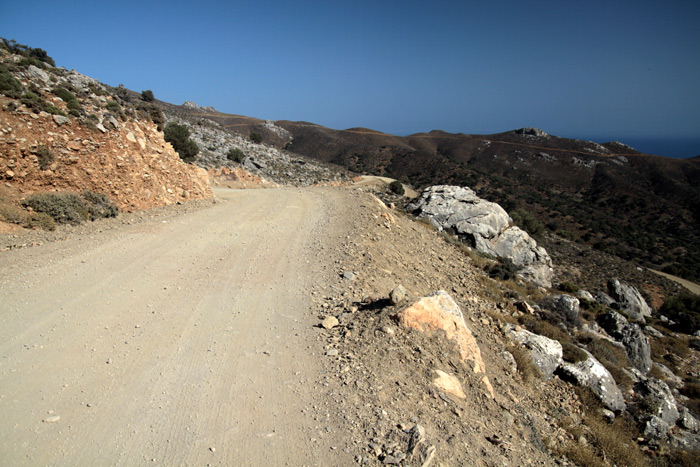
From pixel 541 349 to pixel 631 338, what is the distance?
20.9ft

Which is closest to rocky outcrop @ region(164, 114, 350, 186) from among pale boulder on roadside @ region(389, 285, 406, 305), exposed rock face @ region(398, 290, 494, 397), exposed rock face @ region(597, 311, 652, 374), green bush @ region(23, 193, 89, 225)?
green bush @ region(23, 193, 89, 225)

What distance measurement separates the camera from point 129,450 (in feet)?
11.7

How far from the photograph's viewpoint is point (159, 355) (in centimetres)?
505

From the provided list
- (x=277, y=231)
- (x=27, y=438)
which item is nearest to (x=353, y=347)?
(x=27, y=438)

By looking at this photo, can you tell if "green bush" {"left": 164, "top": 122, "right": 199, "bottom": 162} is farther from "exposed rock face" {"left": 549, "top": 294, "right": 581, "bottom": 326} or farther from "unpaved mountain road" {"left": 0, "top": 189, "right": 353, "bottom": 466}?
"exposed rock face" {"left": 549, "top": 294, "right": 581, "bottom": 326}

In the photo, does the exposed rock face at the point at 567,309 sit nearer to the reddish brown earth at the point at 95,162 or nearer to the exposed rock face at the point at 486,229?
the exposed rock face at the point at 486,229

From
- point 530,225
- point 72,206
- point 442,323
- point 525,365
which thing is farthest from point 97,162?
point 530,225

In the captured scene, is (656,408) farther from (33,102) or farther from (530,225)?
(530,225)

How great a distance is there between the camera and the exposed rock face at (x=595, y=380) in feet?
24.0

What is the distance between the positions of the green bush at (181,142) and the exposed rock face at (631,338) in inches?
1010

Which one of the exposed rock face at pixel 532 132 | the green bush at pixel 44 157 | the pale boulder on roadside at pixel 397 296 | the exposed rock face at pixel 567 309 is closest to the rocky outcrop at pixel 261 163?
the green bush at pixel 44 157

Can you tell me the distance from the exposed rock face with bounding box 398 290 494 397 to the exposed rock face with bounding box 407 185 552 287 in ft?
41.6

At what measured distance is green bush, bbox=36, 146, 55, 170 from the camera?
34.3ft

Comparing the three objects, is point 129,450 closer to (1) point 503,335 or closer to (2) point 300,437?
(2) point 300,437
